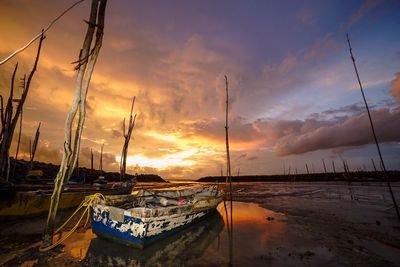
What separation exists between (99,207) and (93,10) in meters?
6.86

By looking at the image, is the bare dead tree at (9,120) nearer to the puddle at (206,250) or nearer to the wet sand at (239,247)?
the wet sand at (239,247)

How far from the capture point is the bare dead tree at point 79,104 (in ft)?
21.8

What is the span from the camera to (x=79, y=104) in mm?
6879

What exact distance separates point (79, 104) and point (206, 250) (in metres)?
6.63

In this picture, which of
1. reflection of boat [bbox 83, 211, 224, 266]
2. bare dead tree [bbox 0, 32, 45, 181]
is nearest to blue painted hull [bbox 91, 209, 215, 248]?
reflection of boat [bbox 83, 211, 224, 266]

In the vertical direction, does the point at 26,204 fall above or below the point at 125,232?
above

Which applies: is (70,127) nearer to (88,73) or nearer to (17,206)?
(88,73)

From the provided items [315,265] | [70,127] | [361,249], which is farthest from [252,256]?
[70,127]

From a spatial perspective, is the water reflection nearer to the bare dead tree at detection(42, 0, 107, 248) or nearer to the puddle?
the puddle

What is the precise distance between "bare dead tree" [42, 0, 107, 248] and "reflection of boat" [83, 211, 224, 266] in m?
1.73

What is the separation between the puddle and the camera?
6.15 meters

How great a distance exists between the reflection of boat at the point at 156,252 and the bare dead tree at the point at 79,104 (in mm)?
1727

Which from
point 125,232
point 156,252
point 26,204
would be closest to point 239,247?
point 156,252

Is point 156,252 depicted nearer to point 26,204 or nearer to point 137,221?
point 137,221
